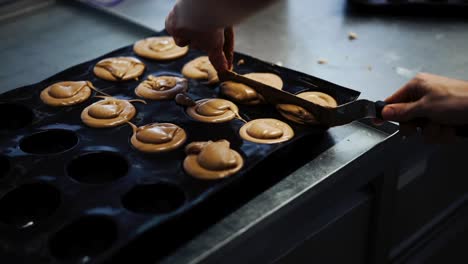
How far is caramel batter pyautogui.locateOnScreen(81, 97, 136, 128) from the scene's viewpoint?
133 cm

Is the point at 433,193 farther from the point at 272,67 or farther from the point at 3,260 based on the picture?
the point at 3,260

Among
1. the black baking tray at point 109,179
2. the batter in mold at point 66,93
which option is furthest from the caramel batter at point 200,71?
the batter in mold at point 66,93

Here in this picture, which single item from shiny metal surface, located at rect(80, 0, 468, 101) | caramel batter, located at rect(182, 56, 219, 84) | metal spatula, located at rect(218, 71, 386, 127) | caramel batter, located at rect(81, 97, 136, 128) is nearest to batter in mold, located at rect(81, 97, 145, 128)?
caramel batter, located at rect(81, 97, 136, 128)

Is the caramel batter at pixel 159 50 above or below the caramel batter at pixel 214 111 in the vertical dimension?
above

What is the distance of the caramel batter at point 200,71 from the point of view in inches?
59.3

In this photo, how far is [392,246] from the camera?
164 centimetres

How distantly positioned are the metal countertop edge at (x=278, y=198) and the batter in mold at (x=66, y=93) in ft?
1.89

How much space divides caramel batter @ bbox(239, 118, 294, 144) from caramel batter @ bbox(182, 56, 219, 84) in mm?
253

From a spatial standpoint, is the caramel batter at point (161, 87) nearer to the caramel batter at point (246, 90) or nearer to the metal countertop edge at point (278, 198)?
the caramel batter at point (246, 90)

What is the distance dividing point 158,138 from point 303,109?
344 mm

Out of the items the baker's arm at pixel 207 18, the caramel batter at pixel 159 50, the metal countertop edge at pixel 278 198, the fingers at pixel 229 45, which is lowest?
the metal countertop edge at pixel 278 198

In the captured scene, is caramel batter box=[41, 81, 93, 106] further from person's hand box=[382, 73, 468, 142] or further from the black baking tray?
person's hand box=[382, 73, 468, 142]

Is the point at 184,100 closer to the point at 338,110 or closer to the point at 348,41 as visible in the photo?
the point at 338,110

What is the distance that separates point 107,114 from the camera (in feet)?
4.39
